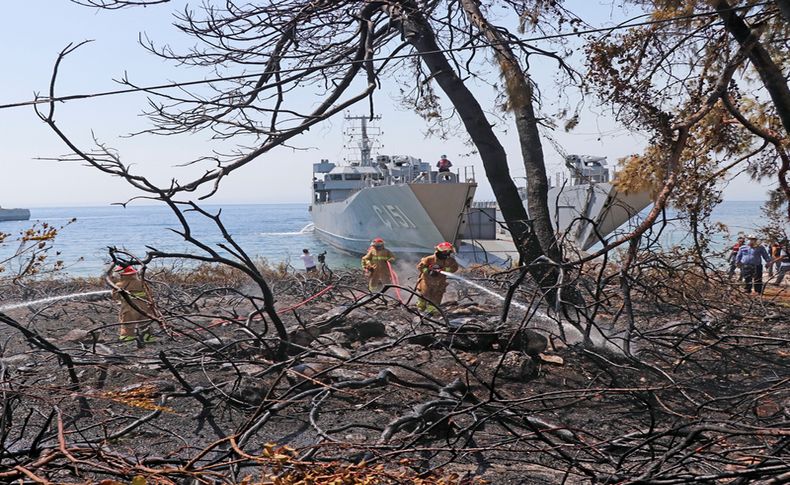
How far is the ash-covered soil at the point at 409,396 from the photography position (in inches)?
128

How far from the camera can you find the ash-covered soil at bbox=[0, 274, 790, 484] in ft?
10.7

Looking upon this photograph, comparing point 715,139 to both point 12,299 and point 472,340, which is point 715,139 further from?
point 12,299

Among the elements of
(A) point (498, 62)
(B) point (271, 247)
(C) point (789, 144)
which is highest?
(A) point (498, 62)

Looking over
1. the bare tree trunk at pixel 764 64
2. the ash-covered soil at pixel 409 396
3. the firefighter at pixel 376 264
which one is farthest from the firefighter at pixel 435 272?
the bare tree trunk at pixel 764 64

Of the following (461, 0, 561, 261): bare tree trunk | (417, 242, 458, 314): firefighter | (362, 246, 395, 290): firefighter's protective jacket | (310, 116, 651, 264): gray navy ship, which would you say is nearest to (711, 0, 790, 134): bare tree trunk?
(461, 0, 561, 261): bare tree trunk

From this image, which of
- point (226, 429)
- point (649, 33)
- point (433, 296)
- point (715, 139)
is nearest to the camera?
point (226, 429)

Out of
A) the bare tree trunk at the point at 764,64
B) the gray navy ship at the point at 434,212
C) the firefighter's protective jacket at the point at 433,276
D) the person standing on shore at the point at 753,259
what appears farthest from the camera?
the gray navy ship at the point at 434,212

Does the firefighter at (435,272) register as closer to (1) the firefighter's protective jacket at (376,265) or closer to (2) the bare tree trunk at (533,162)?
(1) the firefighter's protective jacket at (376,265)

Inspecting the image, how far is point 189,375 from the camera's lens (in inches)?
233

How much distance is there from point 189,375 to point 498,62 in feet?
15.6

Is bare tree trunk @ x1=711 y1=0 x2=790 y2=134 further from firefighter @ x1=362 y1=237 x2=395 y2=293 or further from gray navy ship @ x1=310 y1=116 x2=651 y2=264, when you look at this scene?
gray navy ship @ x1=310 y1=116 x2=651 y2=264

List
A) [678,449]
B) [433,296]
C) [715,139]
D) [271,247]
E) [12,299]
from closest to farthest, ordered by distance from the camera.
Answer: [678,449], [715,139], [433,296], [12,299], [271,247]

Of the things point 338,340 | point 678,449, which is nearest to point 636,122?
point 338,340

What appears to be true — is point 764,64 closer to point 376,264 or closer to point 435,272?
point 435,272
